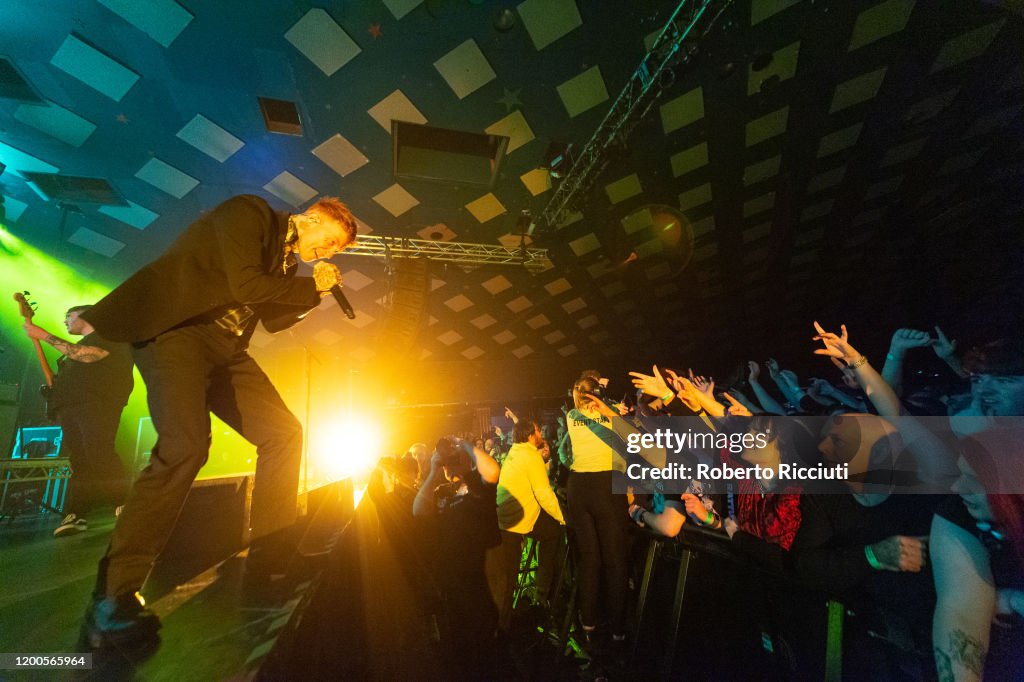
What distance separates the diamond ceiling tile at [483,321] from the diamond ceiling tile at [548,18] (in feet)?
18.7

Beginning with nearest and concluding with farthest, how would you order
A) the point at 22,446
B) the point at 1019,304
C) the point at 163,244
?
1. the point at 22,446
2. the point at 163,244
3. the point at 1019,304

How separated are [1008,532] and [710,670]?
1640mm

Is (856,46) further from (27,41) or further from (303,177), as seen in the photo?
(27,41)

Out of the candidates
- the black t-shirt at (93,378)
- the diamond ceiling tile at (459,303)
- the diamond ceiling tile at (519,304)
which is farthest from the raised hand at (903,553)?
the diamond ceiling tile at (459,303)

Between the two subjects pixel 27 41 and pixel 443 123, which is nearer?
pixel 27 41

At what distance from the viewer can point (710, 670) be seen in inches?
83.0

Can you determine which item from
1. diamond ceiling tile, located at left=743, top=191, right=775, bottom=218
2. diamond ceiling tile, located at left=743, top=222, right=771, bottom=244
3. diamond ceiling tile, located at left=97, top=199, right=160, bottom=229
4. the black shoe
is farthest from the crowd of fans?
diamond ceiling tile, located at left=97, top=199, right=160, bottom=229

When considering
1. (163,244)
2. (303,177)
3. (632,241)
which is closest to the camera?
(303,177)

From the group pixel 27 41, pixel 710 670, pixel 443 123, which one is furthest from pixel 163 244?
pixel 710 670

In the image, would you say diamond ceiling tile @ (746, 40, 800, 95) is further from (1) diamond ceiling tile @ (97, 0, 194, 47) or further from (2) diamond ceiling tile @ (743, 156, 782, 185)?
(1) diamond ceiling tile @ (97, 0, 194, 47)

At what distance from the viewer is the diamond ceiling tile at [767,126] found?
493 centimetres

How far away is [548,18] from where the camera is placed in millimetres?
3727

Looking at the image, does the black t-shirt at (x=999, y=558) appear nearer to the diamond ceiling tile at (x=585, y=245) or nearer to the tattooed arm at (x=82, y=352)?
the tattooed arm at (x=82, y=352)

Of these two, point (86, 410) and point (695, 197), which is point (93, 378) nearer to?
point (86, 410)
